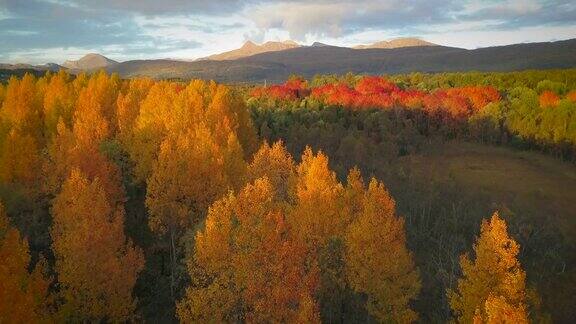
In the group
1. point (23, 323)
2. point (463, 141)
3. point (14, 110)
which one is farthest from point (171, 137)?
point (463, 141)

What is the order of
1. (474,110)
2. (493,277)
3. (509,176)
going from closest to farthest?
(493,277) → (509,176) → (474,110)

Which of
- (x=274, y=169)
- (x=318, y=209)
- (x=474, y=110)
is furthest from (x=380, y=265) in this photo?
(x=474, y=110)

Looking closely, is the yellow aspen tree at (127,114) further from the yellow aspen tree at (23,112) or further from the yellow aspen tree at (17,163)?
the yellow aspen tree at (17,163)

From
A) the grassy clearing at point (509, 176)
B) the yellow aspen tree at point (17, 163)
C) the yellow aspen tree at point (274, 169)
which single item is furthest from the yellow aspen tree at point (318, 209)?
the grassy clearing at point (509, 176)

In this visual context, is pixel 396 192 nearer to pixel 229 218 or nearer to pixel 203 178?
pixel 203 178

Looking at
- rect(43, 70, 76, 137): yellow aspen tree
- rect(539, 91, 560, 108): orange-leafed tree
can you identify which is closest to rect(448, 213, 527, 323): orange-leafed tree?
rect(43, 70, 76, 137): yellow aspen tree

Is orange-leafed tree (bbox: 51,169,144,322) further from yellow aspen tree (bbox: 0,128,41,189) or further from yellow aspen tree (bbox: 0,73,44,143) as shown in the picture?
yellow aspen tree (bbox: 0,73,44,143)

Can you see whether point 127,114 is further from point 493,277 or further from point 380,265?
point 493,277
